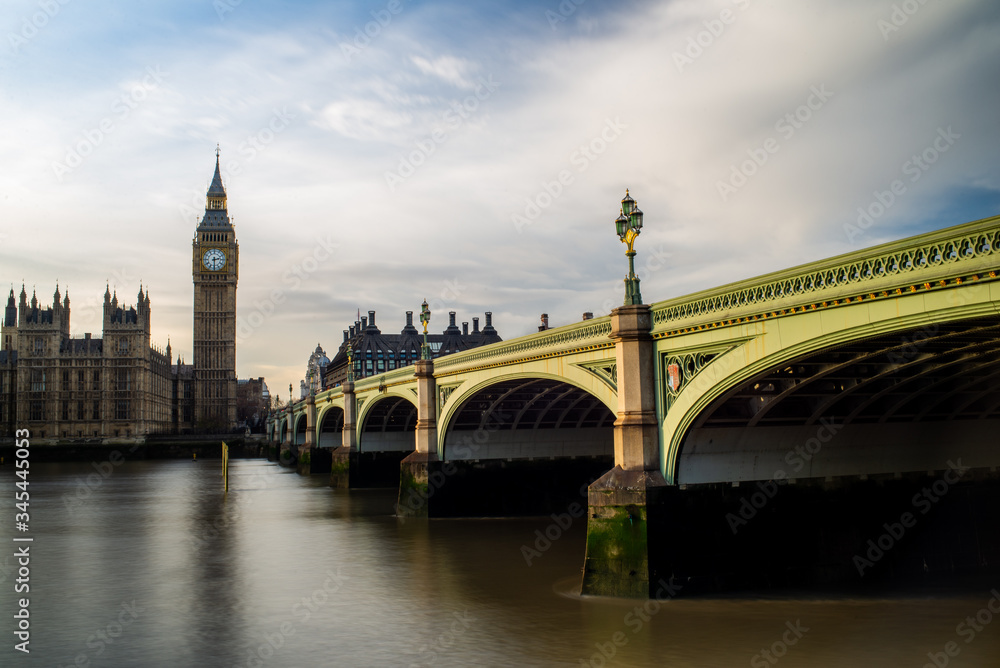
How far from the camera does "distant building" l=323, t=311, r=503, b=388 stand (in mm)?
138625

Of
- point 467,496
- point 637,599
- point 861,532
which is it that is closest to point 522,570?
point 637,599

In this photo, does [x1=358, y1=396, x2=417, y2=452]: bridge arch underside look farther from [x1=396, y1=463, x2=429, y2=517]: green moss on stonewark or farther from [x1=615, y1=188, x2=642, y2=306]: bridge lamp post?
[x1=615, y1=188, x2=642, y2=306]: bridge lamp post

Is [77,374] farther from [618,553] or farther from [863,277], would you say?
[863,277]

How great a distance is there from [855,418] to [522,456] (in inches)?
720

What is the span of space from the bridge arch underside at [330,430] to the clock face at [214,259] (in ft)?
301

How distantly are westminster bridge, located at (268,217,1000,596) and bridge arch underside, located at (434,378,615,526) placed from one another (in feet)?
36.7

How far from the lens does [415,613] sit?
19.3 meters

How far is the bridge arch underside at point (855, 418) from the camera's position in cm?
1769

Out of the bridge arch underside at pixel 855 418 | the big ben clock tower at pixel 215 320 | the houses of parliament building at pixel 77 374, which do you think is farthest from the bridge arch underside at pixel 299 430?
the bridge arch underside at pixel 855 418

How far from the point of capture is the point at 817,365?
59.1 feet

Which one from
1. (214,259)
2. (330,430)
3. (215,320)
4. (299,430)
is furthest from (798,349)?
(214,259)

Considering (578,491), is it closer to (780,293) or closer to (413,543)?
(413,543)

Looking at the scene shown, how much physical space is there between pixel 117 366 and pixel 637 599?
420 feet

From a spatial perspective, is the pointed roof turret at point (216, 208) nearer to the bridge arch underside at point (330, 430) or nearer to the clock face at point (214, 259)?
the clock face at point (214, 259)
